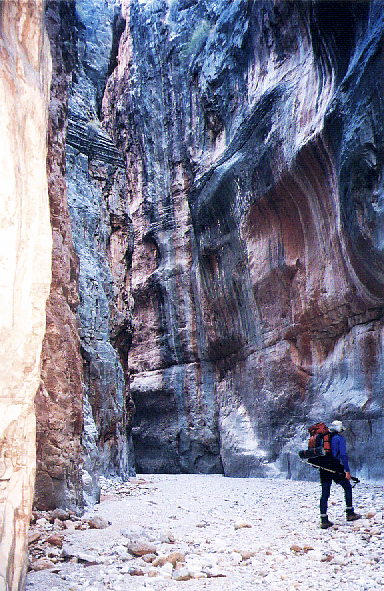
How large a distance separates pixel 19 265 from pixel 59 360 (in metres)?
5.79

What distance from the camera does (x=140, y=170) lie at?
26.3 meters

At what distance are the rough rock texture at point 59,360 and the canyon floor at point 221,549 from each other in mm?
804

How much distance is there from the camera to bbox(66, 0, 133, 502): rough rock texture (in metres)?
15.4

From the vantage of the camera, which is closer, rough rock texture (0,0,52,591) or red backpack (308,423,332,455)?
rough rock texture (0,0,52,591)

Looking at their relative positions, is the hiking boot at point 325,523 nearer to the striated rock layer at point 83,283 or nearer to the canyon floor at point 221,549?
the canyon floor at point 221,549

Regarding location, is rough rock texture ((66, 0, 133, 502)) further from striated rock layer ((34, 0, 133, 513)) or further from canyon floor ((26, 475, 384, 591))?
canyon floor ((26, 475, 384, 591))

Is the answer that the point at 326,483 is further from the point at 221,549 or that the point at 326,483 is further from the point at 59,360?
the point at 59,360

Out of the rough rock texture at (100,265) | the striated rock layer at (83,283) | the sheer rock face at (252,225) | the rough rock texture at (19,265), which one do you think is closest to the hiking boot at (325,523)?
the striated rock layer at (83,283)

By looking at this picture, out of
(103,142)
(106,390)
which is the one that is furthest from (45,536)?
(103,142)

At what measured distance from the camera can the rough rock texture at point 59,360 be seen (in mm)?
8883

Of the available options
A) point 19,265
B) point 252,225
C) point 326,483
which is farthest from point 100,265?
point 19,265

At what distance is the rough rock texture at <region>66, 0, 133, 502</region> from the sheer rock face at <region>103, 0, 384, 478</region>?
3413 millimetres

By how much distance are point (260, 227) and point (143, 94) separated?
37.8 ft

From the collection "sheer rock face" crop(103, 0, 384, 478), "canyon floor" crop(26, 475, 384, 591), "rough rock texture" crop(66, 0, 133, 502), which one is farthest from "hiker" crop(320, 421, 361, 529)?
"rough rock texture" crop(66, 0, 133, 502)
